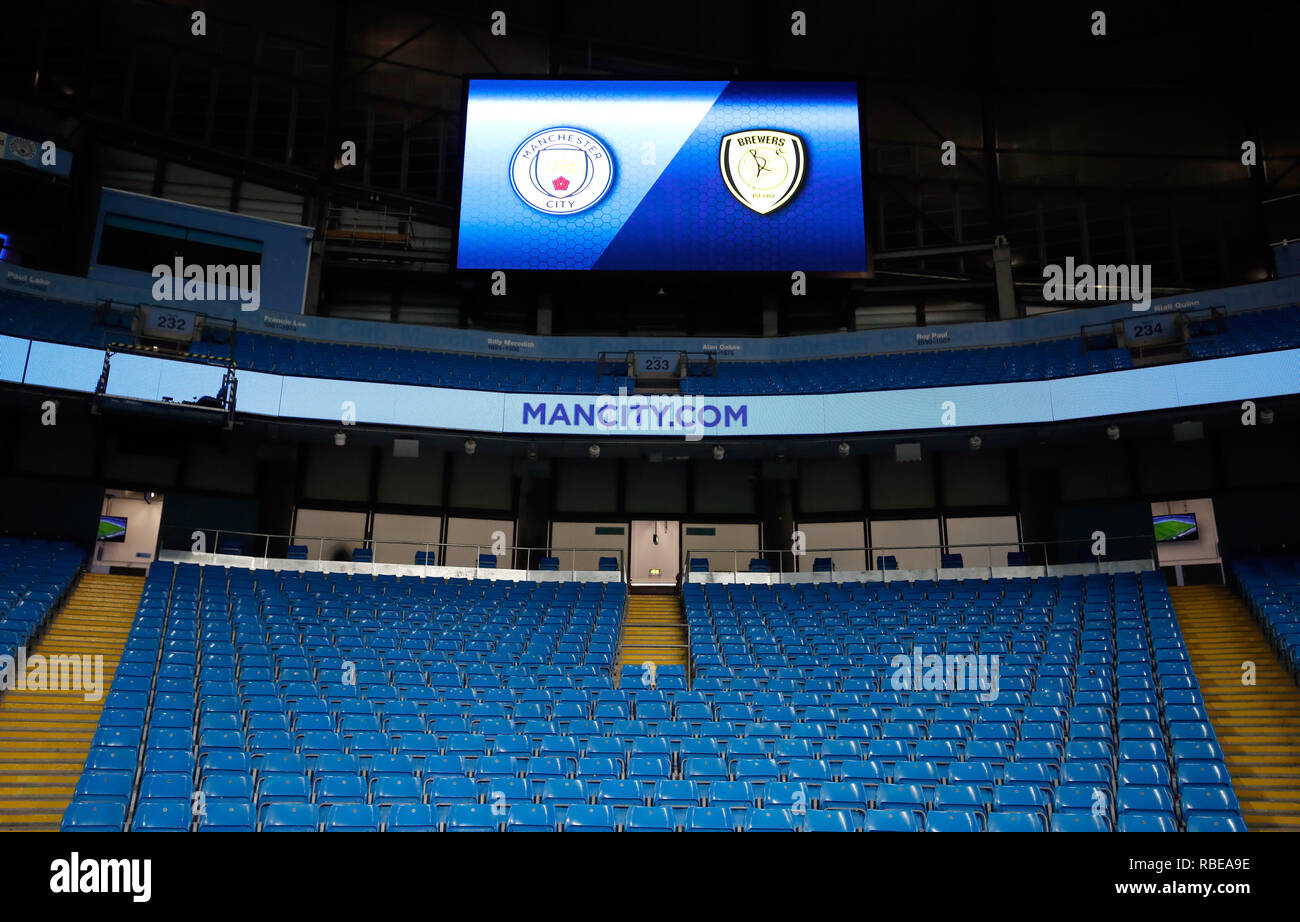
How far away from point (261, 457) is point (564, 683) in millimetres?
9555

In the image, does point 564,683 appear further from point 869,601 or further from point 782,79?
point 782,79

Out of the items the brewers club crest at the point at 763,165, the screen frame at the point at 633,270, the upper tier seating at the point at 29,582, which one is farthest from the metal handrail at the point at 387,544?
the brewers club crest at the point at 763,165

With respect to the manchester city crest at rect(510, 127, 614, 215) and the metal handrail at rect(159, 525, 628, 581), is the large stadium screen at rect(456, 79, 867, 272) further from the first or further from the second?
the metal handrail at rect(159, 525, 628, 581)

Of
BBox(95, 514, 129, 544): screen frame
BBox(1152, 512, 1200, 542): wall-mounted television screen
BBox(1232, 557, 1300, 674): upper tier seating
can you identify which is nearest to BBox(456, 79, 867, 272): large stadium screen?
BBox(1152, 512, 1200, 542): wall-mounted television screen

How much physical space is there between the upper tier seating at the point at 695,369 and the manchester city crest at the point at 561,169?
3475 millimetres

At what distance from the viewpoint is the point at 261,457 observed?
Result: 1844 cm

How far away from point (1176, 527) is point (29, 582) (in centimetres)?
1991

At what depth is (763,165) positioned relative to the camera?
65.9 feet

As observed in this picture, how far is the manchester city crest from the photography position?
1978cm

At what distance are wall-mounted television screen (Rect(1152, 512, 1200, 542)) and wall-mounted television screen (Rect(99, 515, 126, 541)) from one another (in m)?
20.0

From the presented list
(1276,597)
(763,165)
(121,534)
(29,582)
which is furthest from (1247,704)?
(121,534)

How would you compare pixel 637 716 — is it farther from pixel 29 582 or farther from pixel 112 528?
pixel 112 528

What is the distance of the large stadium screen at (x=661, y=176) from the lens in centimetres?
1938
